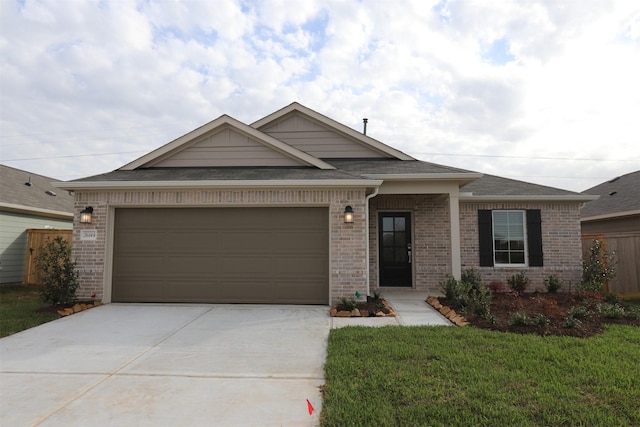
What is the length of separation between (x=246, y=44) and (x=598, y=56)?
824 centimetres

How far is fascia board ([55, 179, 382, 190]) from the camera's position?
717cm

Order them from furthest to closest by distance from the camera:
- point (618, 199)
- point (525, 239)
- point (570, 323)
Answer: point (618, 199) → point (525, 239) → point (570, 323)

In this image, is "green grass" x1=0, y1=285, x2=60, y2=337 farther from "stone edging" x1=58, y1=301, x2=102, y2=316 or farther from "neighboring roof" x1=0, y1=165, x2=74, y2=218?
"neighboring roof" x1=0, y1=165, x2=74, y2=218

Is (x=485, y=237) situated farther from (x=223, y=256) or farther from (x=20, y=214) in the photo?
(x=20, y=214)

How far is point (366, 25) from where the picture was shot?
26.9 feet

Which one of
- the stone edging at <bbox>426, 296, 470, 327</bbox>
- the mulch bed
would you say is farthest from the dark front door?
the mulch bed

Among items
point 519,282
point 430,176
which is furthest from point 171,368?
point 519,282

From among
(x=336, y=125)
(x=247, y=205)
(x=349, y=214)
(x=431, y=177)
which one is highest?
(x=336, y=125)

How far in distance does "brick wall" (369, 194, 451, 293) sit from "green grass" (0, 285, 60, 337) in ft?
23.7

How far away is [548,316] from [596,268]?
4.02 m

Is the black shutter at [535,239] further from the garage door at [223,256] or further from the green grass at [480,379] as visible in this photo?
the garage door at [223,256]

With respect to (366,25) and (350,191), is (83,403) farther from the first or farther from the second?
(366,25)

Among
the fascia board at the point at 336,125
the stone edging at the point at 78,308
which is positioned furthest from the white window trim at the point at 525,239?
the stone edging at the point at 78,308

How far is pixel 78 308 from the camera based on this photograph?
271 inches
